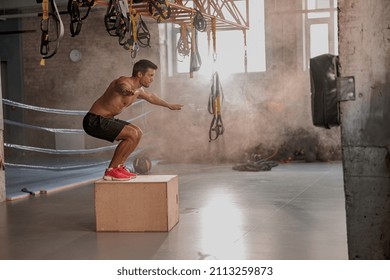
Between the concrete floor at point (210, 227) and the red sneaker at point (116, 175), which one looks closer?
the concrete floor at point (210, 227)

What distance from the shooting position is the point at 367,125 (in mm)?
2820

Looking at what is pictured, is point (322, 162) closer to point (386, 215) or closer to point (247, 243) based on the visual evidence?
A: point (247, 243)

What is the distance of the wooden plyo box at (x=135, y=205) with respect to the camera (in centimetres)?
515

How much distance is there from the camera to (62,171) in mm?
10266

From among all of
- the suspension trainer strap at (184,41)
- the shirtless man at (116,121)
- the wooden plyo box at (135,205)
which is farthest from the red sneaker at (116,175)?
the suspension trainer strap at (184,41)

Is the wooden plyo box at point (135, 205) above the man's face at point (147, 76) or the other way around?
the other way around

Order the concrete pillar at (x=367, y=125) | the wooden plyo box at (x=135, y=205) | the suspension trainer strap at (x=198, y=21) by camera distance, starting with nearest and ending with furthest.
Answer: the concrete pillar at (x=367, y=125) < the wooden plyo box at (x=135, y=205) < the suspension trainer strap at (x=198, y=21)

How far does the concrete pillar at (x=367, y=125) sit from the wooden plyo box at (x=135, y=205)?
2465mm

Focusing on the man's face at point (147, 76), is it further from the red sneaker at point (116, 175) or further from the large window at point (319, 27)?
the large window at point (319, 27)

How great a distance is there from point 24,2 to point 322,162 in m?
6.87

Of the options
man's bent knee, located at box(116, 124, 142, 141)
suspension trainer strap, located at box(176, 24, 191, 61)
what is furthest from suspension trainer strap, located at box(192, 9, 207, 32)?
man's bent knee, located at box(116, 124, 142, 141)

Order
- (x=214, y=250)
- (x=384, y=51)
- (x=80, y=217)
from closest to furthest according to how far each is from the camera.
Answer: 1. (x=384, y=51)
2. (x=214, y=250)
3. (x=80, y=217)
